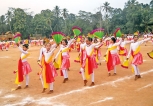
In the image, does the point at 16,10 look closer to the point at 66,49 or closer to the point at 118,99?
the point at 66,49

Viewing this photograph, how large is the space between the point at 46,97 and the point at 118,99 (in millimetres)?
2327

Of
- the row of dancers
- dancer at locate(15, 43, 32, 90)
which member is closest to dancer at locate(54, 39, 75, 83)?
the row of dancers

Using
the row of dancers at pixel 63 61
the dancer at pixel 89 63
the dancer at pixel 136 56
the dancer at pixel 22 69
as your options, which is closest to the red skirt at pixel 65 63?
the row of dancers at pixel 63 61

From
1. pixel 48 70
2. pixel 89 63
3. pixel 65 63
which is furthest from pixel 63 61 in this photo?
pixel 48 70

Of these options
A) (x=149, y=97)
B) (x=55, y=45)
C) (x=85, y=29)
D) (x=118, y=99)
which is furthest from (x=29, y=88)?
(x=85, y=29)

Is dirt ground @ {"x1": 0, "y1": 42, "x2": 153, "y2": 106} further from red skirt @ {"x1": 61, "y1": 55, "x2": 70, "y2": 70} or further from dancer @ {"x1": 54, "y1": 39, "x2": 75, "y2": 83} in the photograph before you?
red skirt @ {"x1": 61, "y1": 55, "x2": 70, "y2": 70}

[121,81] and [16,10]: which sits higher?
[16,10]

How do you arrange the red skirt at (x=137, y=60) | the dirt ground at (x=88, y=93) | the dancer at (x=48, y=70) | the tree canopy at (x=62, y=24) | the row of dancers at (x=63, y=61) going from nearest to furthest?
the dirt ground at (x=88, y=93) → the dancer at (x=48, y=70) → the row of dancers at (x=63, y=61) → the red skirt at (x=137, y=60) → the tree canopy at (x=62, y=24)

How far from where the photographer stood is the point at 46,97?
675 cm

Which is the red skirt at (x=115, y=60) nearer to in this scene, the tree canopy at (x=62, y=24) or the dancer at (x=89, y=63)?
the dancer at (x=89, y=63)

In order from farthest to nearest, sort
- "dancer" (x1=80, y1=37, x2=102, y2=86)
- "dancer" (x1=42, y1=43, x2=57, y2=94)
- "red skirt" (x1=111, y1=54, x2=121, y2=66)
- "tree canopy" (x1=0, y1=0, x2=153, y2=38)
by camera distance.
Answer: "tree canopy" (x1=0, y1=0, x2=153, y2=38) → "red skirt" (x1=111, y1=54, x2=121, y2=66) → "dancer" (x1=80, y1=37, x2=102, y2=86) → "dancer" (x1=42, y1=43, x2=57, y2=94)

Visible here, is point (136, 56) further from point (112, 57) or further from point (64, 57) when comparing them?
point (64, 57)

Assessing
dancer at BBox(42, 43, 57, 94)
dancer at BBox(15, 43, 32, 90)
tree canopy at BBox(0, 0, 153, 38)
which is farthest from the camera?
tree canopy at BBox(0, 0, 153, 38)

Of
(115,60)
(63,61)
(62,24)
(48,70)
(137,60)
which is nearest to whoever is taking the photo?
(48,70)
